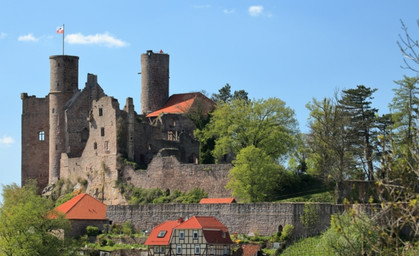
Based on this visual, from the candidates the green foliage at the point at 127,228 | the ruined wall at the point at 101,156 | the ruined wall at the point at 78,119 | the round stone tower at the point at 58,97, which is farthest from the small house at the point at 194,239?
the round stone tower at the point at 58,97

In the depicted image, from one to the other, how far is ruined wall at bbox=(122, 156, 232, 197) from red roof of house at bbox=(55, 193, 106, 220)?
3.76m

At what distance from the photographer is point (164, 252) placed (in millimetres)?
45719

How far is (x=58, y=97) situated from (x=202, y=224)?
24571 mm

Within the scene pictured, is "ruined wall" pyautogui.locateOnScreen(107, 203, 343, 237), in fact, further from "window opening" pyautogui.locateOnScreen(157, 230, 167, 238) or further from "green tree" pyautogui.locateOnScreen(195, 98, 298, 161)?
A: "green tree" pyautogui.locateOnScreen(195, 98, 298, 161)

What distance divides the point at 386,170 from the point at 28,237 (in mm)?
34215

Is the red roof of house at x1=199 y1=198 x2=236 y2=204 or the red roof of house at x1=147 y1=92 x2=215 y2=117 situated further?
the red roof of house at x1=147 y1=92 x2=215 y2=117

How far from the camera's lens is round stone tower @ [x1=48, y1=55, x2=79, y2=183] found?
6544cm

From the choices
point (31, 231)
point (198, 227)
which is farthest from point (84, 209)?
point (198, 227)

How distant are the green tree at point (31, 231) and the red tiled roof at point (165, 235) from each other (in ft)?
14.7

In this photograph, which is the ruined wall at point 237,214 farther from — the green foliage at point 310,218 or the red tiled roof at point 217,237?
the red tiled roof at point 217,237

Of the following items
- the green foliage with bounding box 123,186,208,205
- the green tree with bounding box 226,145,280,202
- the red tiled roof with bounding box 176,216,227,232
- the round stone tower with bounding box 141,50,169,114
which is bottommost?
the red tiled roof with bounding box 176,216,227,232

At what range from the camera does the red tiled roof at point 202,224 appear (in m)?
45.5

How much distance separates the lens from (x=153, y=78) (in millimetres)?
73000

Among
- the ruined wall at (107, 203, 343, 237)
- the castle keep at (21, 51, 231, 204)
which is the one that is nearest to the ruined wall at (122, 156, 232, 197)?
the castle keep at (21, 51, 231, 204)
